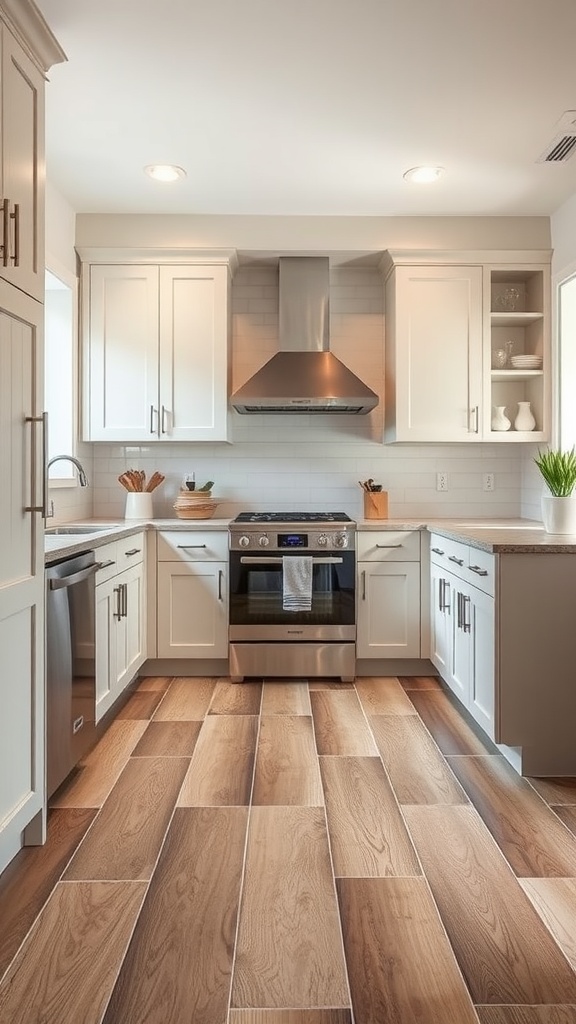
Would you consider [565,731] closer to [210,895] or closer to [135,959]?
[210,895]

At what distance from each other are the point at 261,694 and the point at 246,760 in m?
0.89

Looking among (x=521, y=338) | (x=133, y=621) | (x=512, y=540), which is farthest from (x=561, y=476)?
(x=133, y=621)

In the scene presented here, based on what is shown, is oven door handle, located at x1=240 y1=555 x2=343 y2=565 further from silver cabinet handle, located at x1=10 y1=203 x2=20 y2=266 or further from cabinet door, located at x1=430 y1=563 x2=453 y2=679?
silver cabinet handle, located at x1=10 y1=203 x2=20 y2=266

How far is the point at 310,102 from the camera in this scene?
108 inches

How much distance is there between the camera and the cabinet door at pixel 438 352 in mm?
3959

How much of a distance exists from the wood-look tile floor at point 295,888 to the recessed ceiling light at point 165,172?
2623 millimetres

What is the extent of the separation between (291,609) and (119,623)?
96 centimetres

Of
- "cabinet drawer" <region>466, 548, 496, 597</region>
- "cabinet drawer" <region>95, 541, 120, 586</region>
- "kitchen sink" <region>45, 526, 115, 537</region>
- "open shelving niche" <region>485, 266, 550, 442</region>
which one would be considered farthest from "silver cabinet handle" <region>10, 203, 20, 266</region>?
"open shelving niche" <region>485, 266, 550, 442</region>

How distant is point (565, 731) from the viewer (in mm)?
2520

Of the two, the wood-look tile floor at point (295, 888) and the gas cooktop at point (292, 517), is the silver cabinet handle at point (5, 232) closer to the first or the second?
the wood-look tile floor at point (295, 888)

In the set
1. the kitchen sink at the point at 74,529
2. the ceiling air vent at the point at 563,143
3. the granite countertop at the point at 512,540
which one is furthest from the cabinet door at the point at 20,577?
the ceiling air vent at the point at 563,143

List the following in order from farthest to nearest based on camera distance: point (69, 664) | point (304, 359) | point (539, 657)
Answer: point (304, 359) → point (539, 657) → point (69, 664)

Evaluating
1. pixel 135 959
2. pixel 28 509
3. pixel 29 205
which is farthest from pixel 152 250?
pixel 135 959

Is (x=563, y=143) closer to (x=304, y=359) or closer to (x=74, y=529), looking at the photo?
(x=304, y=359)
